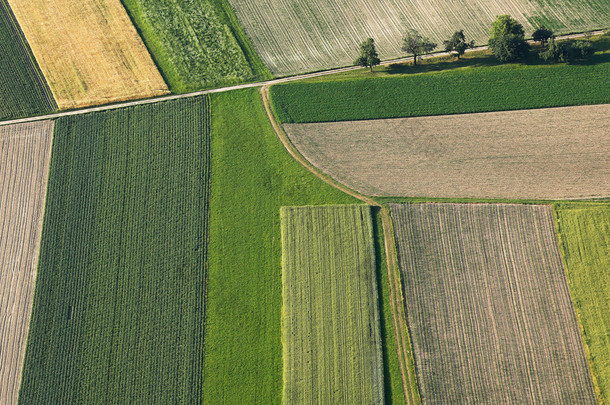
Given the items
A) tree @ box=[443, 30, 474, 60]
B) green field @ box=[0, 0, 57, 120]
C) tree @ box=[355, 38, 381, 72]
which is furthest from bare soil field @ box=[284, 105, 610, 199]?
green field @ box=[0, 0, 57, 120]

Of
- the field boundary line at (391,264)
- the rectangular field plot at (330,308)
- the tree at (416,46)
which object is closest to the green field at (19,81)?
the field boundary line at (391,264)

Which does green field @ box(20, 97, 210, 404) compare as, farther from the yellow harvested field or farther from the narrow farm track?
the yellow harvested field

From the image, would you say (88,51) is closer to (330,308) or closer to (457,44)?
(330,308)

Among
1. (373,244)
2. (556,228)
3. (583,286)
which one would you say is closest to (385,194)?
(373,244)

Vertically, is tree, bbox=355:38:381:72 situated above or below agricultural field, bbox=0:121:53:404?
above

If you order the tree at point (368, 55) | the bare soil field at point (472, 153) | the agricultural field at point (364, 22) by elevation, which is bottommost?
the bare soil field at point (472, 153)

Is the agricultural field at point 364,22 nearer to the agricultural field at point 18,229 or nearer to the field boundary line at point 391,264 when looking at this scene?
the field boundary line at point 391,264
